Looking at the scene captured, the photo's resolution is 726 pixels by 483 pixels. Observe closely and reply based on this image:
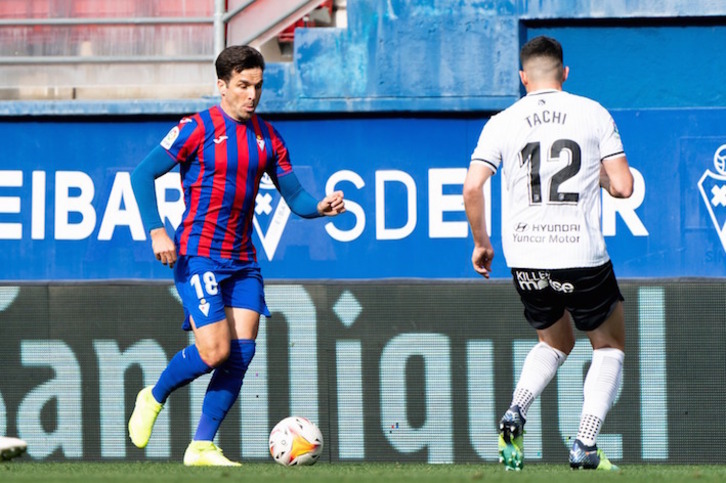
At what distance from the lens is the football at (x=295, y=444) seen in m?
7.04

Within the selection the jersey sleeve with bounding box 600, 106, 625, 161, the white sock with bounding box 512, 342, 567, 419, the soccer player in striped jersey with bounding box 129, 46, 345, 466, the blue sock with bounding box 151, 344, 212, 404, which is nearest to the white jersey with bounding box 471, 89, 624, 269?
the jersey sleeve with bounding box 600, 106, 625, 161

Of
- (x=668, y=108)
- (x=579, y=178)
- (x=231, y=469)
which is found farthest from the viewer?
(x=668, y=108)

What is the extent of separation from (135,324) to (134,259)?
2.73 m

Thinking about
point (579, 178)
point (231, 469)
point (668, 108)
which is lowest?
point (231, 469)

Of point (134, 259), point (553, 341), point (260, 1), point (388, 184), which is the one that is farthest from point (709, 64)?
point (553, 341)

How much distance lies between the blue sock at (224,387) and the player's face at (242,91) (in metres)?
1.11

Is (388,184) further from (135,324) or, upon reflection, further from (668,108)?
(135,324)

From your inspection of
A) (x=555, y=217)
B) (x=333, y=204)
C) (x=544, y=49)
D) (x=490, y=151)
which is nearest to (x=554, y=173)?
(x=555, y=217)

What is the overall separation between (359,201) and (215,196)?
4133 mm

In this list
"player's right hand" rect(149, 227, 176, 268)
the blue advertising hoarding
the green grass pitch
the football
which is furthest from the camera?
the blue advertising hoarding

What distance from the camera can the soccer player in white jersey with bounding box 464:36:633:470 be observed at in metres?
6.09

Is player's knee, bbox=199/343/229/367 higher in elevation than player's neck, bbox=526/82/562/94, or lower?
lower

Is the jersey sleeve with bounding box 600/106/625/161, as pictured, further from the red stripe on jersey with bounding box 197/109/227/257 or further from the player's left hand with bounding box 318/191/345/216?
the red stripe on jersey with bounding box 197/109/227/257

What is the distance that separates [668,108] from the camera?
36.0ft
